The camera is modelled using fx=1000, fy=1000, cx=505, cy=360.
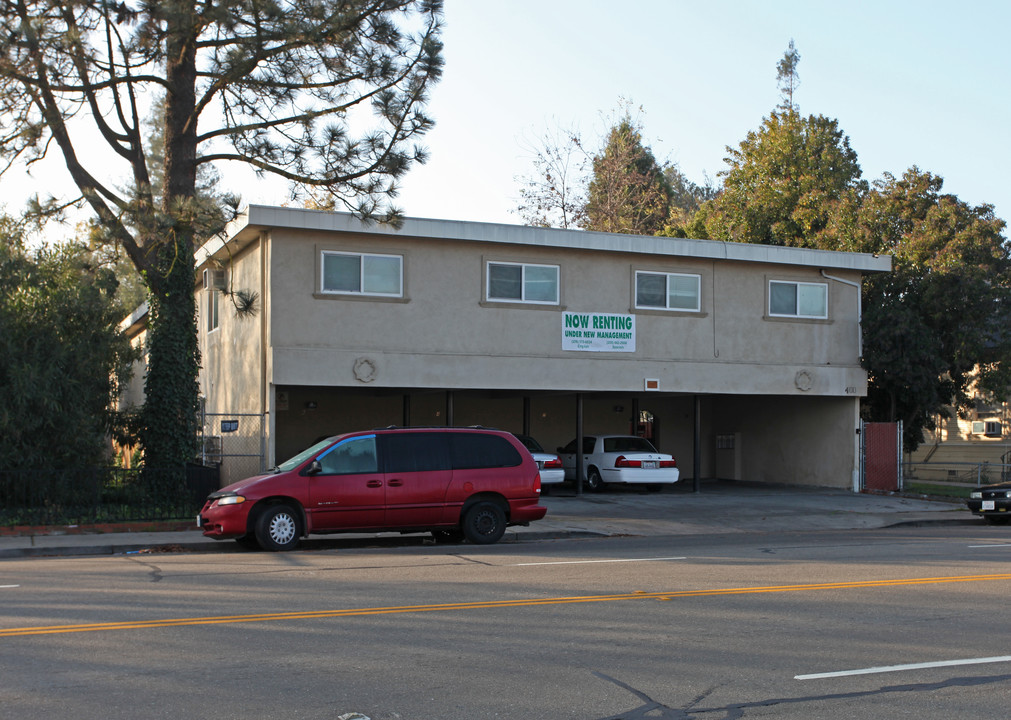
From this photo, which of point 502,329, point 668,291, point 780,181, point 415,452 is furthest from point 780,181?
point 415,452

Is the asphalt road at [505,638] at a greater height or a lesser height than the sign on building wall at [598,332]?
lesser

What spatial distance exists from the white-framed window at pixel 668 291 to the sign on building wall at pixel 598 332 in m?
0.71

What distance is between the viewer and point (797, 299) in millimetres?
25469

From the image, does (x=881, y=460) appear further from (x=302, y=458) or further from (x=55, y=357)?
(x=55, y=357)

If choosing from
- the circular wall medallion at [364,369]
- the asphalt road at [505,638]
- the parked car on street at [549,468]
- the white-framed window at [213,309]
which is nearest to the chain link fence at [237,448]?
the circular wall medallion at [364,369]

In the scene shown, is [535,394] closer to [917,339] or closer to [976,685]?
[917,339]

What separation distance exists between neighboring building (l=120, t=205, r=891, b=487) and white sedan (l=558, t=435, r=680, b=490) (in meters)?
1.28

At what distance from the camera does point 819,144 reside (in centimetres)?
3997

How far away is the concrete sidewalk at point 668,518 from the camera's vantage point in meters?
15.4

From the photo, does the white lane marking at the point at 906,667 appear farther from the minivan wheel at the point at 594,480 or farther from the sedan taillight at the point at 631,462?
the minivan wheel at the point at 594,480

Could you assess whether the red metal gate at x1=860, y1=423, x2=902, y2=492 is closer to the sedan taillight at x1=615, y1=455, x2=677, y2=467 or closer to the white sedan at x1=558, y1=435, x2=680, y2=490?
the white sedan at x1=558, y1=435, x2=680, y2=490

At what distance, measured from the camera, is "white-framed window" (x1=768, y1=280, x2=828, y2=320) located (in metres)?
25.3

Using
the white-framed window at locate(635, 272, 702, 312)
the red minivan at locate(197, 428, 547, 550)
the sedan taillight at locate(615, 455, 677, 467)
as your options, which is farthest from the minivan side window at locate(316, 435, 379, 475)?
the sedan taillight at locate(615, 455, 677, 467)

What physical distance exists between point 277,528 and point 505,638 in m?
6.89
